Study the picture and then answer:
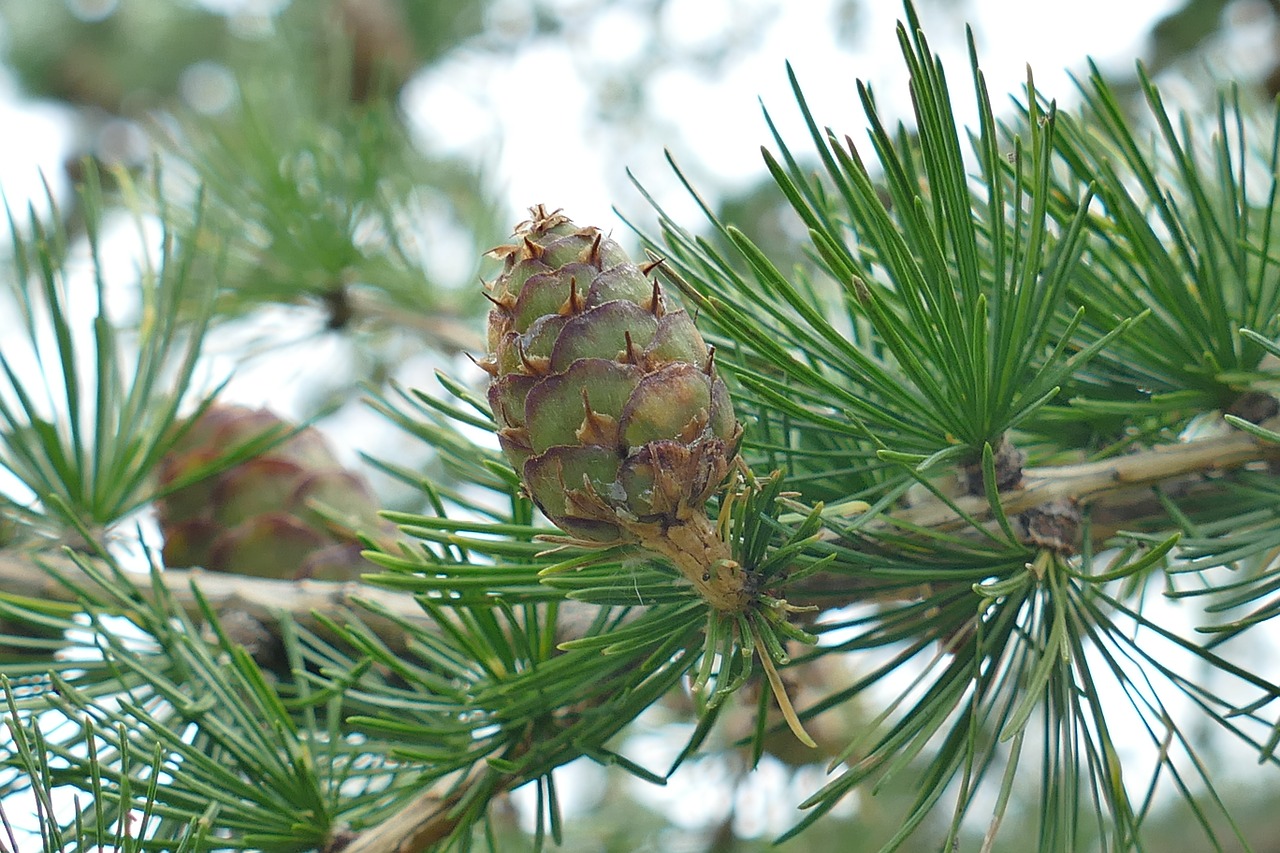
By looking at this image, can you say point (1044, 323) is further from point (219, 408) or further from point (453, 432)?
point (219, 408)

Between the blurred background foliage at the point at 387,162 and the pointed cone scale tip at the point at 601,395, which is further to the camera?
the blurred background foliage at the point at 387,162

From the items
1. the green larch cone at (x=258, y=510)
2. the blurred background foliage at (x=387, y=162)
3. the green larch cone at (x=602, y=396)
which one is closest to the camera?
the green larch cone at (x=602, y=396)

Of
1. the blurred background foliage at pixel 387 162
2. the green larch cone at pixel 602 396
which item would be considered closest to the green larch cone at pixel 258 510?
the blurred background foliage at pixel 387 162

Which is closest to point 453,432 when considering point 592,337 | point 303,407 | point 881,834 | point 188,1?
point 592,337

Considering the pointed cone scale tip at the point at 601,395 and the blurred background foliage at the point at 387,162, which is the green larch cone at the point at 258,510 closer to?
the blurred background foliage at the point at 387,162

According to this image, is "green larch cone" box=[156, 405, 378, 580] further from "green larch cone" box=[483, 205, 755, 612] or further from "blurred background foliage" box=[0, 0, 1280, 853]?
"green larch cone" box=[483, 205, 755, 612]
